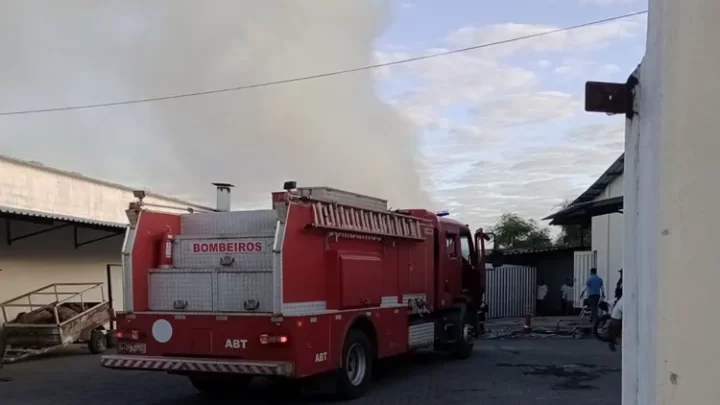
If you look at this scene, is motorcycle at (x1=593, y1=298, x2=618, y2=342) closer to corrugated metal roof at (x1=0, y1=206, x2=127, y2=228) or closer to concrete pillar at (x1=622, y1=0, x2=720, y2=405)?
corrugated metal roof at (x1=0, y1=206, x2=127, y2=228)

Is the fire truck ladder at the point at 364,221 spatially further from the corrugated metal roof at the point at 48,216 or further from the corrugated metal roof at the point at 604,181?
the corrugated metal roof at the point at 604,181

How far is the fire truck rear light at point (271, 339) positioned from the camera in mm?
9289

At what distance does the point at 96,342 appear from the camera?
17.4 meters

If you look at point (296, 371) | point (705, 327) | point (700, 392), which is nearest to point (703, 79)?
point (705, 327)

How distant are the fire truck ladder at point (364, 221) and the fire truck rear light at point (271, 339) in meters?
1.57

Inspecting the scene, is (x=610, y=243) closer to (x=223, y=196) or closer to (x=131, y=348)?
(x=223, y=196)

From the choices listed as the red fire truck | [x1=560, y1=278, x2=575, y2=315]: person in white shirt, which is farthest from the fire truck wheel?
[x1=560, y1=278, x2=575, y2=315]: person in white shirt

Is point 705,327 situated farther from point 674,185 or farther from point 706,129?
point 706,129

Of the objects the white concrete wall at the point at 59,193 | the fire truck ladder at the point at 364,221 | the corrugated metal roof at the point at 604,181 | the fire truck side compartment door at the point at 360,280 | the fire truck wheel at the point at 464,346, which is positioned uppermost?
the corrugated metal roof at the point at 604,181

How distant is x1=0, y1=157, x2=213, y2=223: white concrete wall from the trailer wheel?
11.2ft

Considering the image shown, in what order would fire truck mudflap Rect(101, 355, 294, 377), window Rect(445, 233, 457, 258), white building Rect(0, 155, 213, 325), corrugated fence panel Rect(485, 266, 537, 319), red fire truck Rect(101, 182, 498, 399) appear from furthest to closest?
corrugated fence panel Rect(485, 266, 537, 319)
white building Rect(0, 155, 213, 325)
window Rect(445, 233, 457, 258)
red fire truck Rect(101, 182, 498, 399)
fire truck mudflap Rect(101, 355, 294, 377)

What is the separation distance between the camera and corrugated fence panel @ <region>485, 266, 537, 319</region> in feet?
99.8

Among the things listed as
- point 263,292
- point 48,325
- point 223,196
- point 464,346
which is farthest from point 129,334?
point 464,346

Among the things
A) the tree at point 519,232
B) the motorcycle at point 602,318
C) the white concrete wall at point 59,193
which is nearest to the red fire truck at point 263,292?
the white concrete wall at point 59,193
